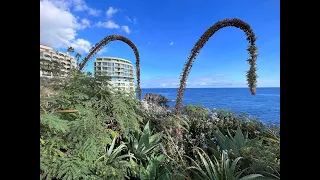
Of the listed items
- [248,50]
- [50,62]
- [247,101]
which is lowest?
[247,101]

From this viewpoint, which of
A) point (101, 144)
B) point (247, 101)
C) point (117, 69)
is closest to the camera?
point (101, 144)

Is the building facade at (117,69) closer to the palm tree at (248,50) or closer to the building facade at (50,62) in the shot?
the building facade at (50,62)

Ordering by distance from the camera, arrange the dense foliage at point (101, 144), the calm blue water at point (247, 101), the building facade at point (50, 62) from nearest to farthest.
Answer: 1. the building facade at point (50, 62)
2. the dense foliage at point (101, 144)
3. the calm blue water at point (247, 101)

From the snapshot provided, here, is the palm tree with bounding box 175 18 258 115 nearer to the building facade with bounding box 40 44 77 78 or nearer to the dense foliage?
A: the dense foliage

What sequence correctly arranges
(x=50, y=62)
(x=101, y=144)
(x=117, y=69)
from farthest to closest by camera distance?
(x=117, y=69), (x=101, y=144), (x=50, y=62)

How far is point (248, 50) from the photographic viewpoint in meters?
1.78

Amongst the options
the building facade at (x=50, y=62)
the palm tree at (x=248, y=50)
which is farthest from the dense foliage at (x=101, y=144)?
the palm tree at (x=248, y=50)

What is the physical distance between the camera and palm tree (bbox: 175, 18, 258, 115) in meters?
1.59

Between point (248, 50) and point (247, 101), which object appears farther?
point (247, 101)

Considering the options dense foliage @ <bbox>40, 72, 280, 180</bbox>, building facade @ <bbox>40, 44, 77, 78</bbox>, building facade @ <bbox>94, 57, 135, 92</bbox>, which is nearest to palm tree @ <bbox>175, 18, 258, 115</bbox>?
dense foliage @ <bbox>40, 72, 280, 180</bbox>

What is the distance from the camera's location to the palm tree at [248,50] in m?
1.59

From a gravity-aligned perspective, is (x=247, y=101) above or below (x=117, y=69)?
below

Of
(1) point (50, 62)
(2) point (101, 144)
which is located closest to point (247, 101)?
(2) point (101, 144)

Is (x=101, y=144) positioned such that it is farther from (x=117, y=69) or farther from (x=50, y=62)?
(x=117, y=69)
